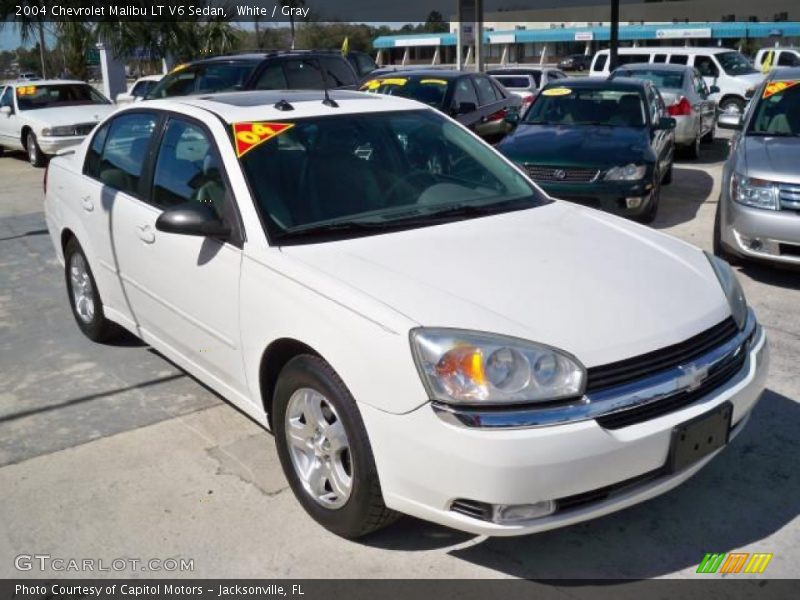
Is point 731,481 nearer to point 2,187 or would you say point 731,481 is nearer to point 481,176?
point 481,176

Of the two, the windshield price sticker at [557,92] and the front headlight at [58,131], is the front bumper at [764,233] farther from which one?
the front headlight at [58,131]

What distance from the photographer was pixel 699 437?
112 inches

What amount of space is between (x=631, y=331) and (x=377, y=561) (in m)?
1.26

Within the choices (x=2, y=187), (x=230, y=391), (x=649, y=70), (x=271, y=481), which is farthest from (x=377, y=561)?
(x=649, y=70)

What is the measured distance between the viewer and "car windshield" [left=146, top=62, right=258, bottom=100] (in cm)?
1113

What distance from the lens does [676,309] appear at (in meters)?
2.99

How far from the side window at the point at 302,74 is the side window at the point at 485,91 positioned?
94.3 inches

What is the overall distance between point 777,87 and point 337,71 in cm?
680

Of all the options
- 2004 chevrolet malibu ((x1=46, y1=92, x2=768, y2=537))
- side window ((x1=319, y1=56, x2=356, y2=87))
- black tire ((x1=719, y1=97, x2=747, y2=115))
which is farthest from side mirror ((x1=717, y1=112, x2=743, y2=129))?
black tire ((x1=719, y1=97, x2=747, y2=115))

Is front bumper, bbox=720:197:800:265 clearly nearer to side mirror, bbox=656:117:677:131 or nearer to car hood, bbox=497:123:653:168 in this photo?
car hood, bbox=497:123:653:168

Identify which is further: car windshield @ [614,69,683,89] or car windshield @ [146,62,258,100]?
car windshield @ [614,69,683,89]

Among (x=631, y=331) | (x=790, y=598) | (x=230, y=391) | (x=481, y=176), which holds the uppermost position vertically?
(x=481, y=176)

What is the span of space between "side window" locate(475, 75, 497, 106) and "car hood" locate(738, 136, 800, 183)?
566 cm

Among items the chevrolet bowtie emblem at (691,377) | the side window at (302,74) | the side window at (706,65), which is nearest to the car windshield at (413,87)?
the side window at (302,74)
